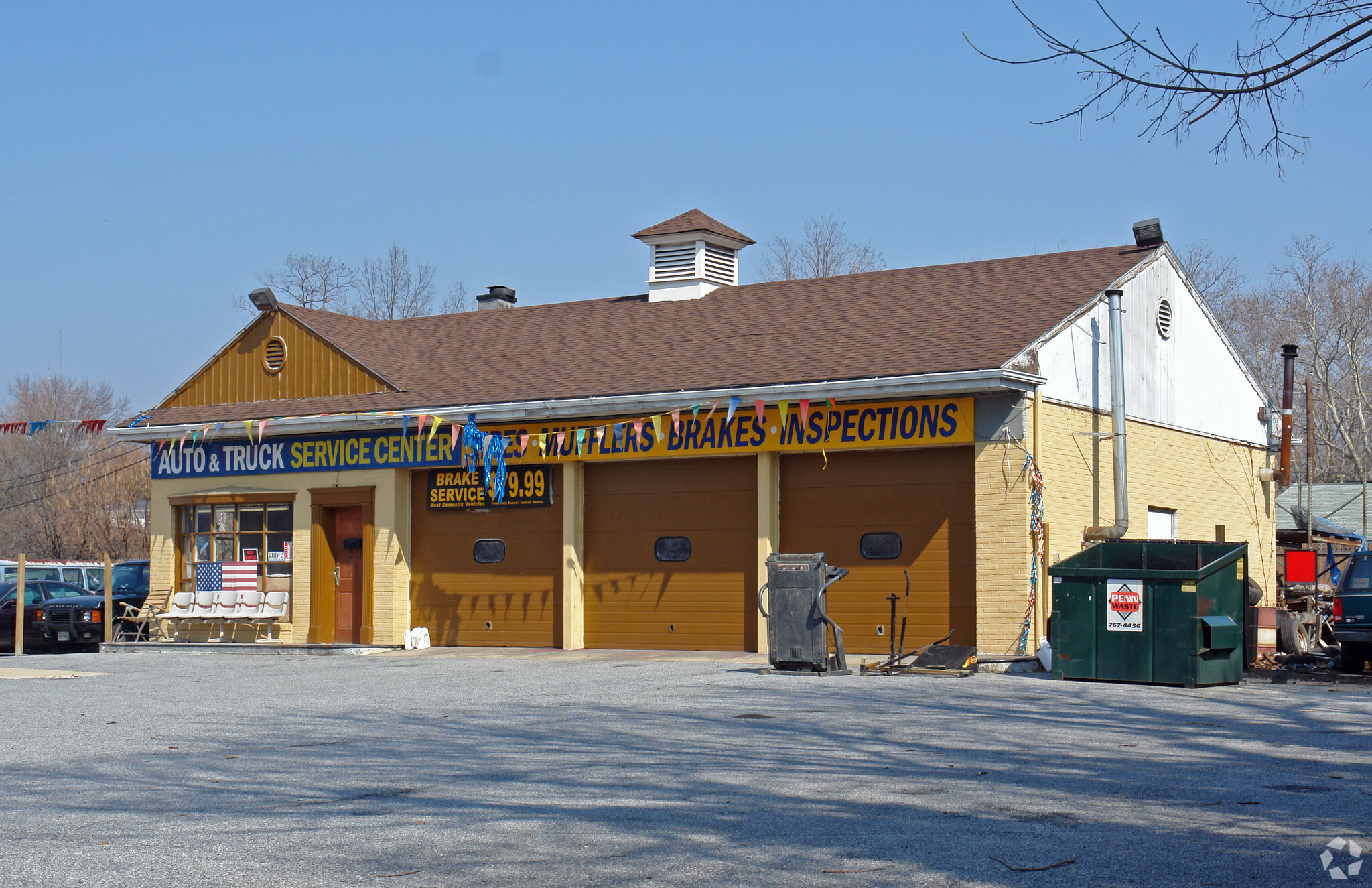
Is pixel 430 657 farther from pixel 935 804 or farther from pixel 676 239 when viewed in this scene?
pixel 935 804

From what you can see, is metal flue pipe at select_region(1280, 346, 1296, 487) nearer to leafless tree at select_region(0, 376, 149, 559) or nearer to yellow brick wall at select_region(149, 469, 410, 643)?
yellow brick wall at select_region(149, 469, 410, 643)

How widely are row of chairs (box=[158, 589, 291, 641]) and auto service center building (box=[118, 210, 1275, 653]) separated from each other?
30 cm

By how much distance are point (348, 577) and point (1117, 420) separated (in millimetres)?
12726

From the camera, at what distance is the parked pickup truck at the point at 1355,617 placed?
17.4 meters

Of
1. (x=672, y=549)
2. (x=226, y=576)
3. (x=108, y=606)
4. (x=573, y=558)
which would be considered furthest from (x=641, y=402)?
(x=108, y=606)

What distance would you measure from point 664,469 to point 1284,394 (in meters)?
13.0

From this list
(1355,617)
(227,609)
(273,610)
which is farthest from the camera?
(227,609)

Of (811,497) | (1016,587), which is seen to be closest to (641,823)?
(1016,587)

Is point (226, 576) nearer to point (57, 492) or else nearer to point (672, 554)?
point (672, 554)

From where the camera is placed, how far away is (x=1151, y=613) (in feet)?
49.0

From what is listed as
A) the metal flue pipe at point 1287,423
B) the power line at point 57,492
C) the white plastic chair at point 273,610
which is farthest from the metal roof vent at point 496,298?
the power line at point 57,492

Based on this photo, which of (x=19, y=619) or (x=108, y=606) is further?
(x=108, y=606)

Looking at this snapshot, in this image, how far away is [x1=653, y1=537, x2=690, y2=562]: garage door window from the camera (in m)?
20.8

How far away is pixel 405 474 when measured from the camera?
2312 cm
